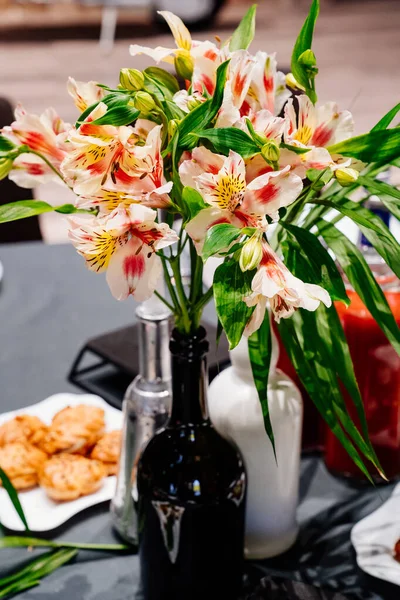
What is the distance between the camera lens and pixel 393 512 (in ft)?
2.83

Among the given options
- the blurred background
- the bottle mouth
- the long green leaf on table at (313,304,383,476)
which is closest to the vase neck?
the bottle mouth

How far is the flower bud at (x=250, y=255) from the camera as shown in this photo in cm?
52

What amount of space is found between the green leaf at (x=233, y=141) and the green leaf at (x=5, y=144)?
0.20m

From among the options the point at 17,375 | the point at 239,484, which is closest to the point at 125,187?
the point at 239,484

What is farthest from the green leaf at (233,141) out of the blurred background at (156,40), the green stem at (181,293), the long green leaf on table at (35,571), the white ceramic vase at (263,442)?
the blurred background at (156,40)

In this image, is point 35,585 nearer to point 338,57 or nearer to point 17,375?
point 17,375

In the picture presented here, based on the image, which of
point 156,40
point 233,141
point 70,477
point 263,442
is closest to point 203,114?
point 233,141

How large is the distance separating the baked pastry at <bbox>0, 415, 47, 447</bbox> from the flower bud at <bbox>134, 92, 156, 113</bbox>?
1.67 ft

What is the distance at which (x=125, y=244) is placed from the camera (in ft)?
1.85

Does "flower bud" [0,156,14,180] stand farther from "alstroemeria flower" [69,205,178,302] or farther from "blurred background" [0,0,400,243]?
"blurred background" [0,0,400,243]

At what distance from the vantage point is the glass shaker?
0.80 m

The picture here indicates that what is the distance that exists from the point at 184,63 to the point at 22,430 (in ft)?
1.69

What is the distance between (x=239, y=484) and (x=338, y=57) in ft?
16.9

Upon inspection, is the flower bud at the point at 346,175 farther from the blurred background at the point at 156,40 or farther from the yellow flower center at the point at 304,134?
the blurred background at the point at 156,40
